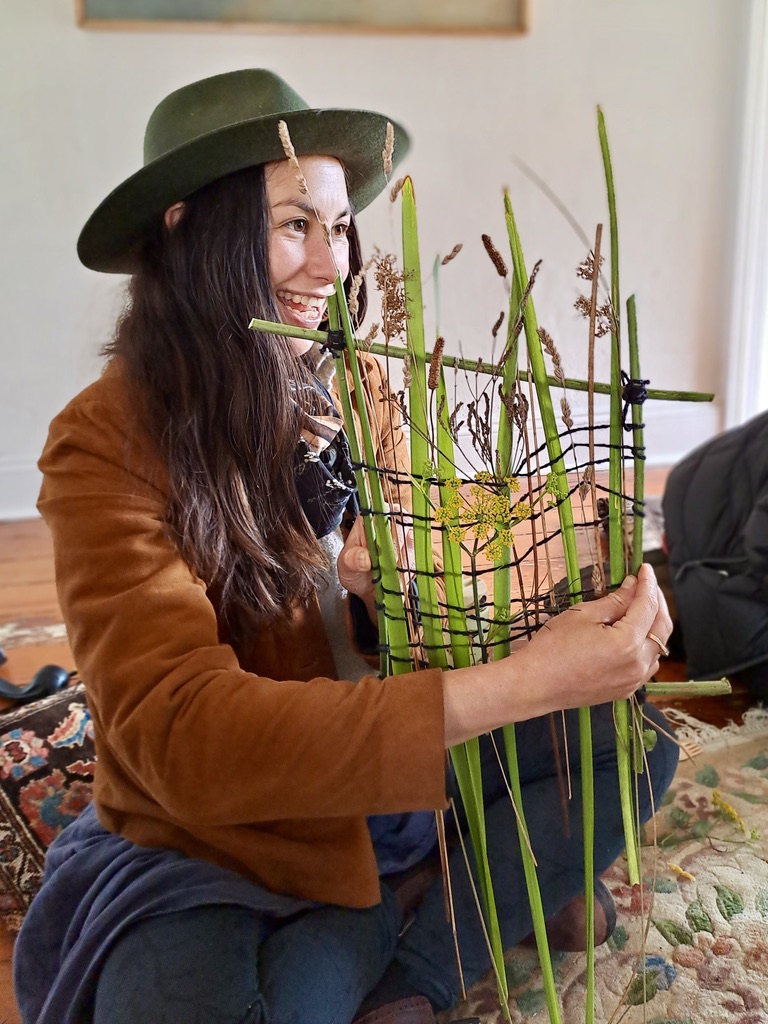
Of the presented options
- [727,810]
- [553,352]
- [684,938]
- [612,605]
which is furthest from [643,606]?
[727,810]

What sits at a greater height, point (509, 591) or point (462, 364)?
point (462, 364)

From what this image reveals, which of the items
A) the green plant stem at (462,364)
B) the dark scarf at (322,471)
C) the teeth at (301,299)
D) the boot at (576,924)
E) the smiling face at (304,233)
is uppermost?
the smiling face at (304,233)

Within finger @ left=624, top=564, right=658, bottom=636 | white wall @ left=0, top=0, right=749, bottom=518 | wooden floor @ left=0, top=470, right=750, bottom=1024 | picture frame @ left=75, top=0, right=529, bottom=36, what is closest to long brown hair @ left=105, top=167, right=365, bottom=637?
finger @ left=624, top=564, right=658, bottom=636

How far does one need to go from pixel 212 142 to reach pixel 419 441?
43cm

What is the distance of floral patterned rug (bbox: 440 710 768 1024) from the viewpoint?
3.47ft

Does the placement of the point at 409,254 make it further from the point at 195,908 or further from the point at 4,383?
the point at 4,383

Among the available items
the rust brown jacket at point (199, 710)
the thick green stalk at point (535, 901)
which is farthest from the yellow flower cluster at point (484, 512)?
the thick green stalk at point (535, 901)

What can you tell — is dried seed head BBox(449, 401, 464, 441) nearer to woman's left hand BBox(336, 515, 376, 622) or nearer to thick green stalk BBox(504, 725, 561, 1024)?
woman's left hand BBox(336, 515, 376, 622)

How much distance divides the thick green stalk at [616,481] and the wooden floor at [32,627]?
853 millimetres

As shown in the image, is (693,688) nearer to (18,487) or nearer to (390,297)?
(390,297)

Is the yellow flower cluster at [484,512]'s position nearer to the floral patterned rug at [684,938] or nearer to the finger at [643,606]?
the finger at [643,606]

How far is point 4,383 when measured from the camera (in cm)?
299

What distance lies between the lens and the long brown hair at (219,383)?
3.13 feet

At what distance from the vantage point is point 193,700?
0.82 m
